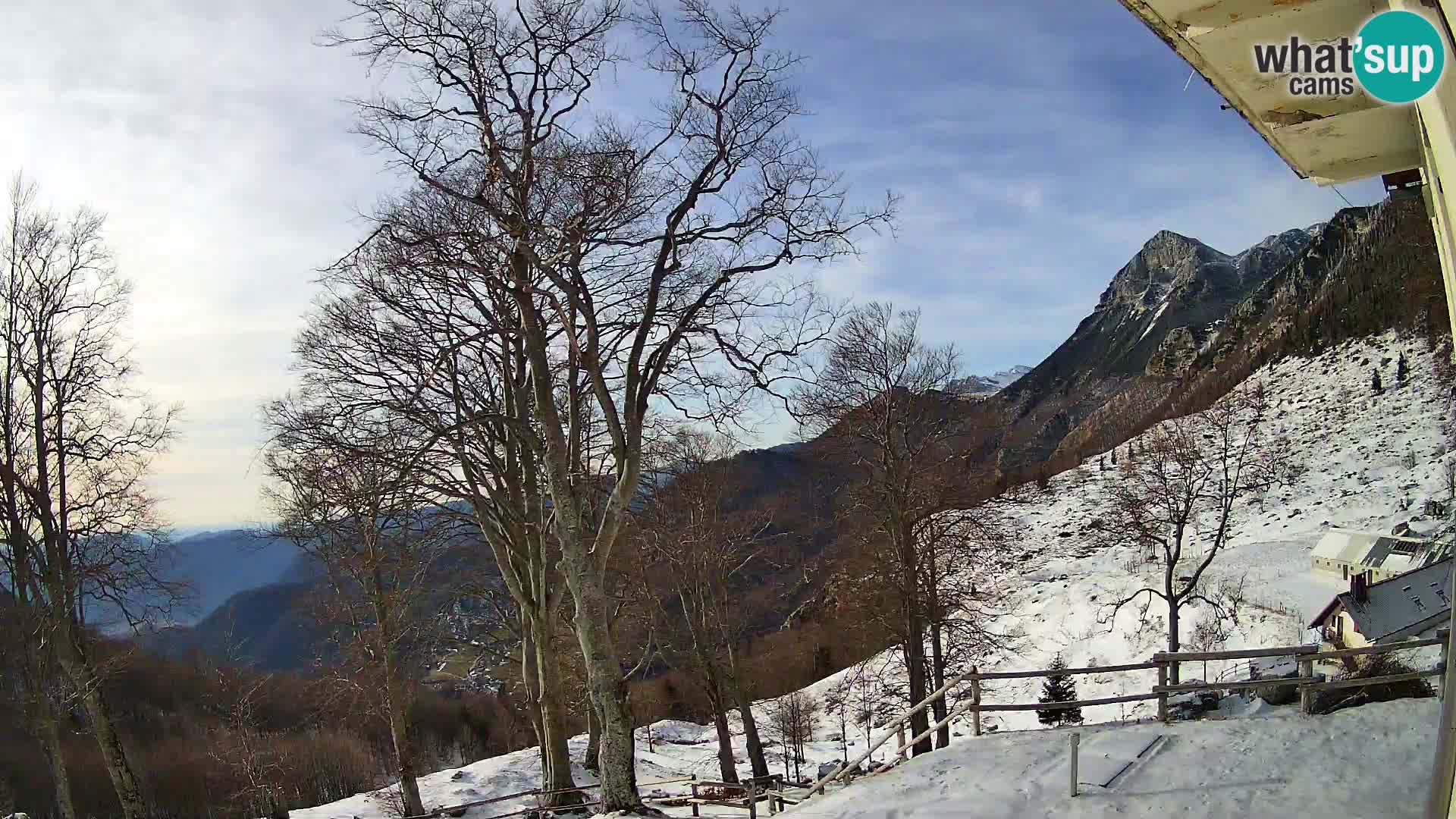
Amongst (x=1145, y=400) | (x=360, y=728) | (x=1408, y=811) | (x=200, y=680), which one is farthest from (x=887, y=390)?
(x=1145, y=400)

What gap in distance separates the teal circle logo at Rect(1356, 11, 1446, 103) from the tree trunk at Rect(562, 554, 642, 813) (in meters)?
8.55

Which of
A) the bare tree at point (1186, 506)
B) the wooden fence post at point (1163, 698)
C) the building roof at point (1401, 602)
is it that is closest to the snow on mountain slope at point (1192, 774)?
the wooden fence post at point (1163, 698)

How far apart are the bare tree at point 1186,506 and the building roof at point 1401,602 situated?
11.4ft

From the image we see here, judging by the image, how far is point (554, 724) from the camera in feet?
44.8

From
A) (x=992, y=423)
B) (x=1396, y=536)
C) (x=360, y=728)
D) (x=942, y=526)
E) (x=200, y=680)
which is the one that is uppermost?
(x=992, y=423)

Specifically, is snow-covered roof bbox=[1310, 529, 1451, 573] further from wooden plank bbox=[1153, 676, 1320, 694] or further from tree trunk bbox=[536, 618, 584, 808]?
tree trunk bbox=[536, 618, 584, 808]

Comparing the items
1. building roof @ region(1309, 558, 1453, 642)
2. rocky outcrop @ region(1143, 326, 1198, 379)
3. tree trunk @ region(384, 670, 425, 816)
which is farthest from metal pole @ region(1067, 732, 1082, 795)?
rocky outcrop @ region(1143, 326, 1198, 379)

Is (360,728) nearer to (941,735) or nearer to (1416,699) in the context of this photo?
(941,735)

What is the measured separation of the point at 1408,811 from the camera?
6500 millimetres

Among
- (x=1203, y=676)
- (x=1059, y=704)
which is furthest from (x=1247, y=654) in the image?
(x=1203, y=676)

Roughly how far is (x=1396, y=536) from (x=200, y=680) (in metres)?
62.1

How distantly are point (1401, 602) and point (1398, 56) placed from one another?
87.4ft

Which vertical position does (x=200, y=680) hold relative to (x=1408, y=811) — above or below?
below

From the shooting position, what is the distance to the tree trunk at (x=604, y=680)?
9.49 meters
